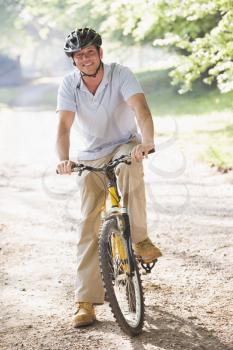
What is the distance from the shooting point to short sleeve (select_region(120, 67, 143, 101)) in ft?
13.5

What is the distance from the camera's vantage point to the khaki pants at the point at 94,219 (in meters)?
4.21

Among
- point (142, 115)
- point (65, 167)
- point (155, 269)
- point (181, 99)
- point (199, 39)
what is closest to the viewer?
point (65, 167)

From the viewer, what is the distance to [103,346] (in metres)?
3.84

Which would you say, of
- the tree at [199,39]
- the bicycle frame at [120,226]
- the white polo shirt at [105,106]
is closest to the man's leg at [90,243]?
the white polo shirt at [105,106]

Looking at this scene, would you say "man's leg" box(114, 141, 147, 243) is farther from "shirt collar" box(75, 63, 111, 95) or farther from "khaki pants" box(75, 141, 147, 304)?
"shirt collar" box(75, 63, 111, 95)

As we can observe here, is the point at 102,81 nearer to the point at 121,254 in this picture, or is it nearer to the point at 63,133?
the point at 63,133

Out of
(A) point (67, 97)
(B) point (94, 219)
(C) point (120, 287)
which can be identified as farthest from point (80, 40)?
(C) point (120, 287)

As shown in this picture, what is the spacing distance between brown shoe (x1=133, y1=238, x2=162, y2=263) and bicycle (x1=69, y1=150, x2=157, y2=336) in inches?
12.0

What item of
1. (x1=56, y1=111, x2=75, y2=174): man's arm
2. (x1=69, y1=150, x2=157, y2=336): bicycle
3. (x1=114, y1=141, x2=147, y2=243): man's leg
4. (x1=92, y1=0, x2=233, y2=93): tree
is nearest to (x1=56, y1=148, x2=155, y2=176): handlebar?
(x1=69, y1=150, x2=157, y2=336): bicycle

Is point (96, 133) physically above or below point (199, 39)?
below

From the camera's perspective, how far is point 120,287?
13.6 ft

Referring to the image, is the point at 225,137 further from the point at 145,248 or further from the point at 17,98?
the point at 17,98

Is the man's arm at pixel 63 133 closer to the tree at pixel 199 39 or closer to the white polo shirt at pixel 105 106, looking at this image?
the white polo shirt at pixel 105 106

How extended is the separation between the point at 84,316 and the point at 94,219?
66cm
